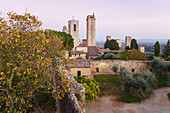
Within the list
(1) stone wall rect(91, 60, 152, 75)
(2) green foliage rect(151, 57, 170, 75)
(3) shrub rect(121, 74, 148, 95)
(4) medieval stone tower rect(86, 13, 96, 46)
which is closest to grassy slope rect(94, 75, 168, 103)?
(3) shrub rect(121, 74, 148, 95)

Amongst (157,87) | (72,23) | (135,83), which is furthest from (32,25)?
(72,23)

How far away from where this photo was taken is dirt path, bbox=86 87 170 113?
40.2ft

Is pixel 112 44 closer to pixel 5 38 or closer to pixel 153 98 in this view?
pixel 153 98

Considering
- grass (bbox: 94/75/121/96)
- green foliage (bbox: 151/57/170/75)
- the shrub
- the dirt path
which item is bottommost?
the dirt path

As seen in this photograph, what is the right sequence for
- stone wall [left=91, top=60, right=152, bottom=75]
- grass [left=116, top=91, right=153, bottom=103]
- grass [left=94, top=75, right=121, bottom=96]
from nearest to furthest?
grass [left=116, top=91, right=153, bottom=103] < grass [left=94, top=75, right=121, bottom=96] < stone wall [left=91, top=60, right=152, bottom=75]

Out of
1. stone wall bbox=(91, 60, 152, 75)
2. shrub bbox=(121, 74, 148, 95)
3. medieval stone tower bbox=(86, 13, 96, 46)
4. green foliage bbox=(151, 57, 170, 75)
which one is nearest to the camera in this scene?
shrub bbox=(121, 74, 148, 95)

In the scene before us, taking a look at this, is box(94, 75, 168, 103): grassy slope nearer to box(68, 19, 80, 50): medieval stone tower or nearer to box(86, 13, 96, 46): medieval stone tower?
box(68, 19, 80, 50): medieval stone tower

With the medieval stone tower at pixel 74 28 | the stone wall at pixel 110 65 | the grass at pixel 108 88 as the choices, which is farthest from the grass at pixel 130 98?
the medieval stone tower at pixel 74 28

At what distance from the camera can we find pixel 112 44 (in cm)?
5525

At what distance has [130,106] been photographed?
43.6 ft

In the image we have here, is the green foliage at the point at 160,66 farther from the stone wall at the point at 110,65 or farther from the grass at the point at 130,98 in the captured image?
the grass at the point at 130,98

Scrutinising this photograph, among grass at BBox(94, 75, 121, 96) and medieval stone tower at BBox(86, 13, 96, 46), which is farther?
medieval stone tower at BBox(86, 13, 96, 46)

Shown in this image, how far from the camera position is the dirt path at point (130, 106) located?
12.2 meters

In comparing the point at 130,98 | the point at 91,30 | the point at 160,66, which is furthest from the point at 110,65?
the point at 91,30
